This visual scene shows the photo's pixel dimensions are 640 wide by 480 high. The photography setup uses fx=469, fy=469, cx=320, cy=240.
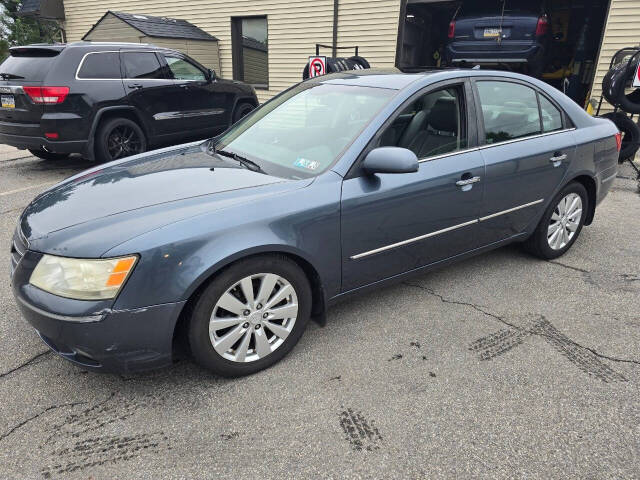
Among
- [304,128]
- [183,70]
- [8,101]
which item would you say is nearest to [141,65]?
[183,70]

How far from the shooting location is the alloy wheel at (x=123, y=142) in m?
6.71

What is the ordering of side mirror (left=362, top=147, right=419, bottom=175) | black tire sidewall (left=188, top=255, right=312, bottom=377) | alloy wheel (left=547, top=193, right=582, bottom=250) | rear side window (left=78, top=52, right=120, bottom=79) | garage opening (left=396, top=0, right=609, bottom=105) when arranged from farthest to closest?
garage opening (left=396, top=0, right=609, bottom=105) < rear side window (left=78, top=52, right=120, bottom=79) < alloy wheel (left=547, top=193, right=582, bottom=250) < side mirror (left=362, top=147, right=419, bottom=175) < black tire sidewall (left=188, top=255, right=312, bottom=377)

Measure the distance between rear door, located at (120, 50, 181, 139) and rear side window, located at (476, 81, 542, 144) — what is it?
5.32 metres

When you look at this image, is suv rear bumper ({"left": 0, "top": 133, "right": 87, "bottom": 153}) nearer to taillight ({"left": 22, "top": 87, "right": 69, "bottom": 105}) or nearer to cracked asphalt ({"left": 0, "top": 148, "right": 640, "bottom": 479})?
taillight ({"left": 22, "top": 87, "right": 69, "bottom": 105})

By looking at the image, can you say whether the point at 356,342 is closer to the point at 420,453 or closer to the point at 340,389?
the point at 340,389

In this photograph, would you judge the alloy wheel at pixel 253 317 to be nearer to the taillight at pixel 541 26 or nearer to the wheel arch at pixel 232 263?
the wheel arch at pixel 232 263

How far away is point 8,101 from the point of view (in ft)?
20.5

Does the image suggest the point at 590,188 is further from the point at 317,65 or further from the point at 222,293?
the point at 317,65

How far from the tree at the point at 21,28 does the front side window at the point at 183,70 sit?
564 inches

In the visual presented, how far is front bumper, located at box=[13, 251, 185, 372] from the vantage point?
204cm

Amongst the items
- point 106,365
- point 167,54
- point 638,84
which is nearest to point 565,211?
point 106,365

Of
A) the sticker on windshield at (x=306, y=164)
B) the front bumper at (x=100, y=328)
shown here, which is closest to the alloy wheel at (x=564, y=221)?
the sticker on windshield at (x=306, y=164)

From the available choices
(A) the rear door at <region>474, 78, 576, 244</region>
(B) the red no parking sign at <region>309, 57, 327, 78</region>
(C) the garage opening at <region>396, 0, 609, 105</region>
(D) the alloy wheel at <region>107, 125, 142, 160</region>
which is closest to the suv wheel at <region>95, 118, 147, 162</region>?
(D) the alloy wheel at <region>107, 125, 142, 160</region>

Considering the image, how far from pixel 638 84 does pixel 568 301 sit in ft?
16.5
